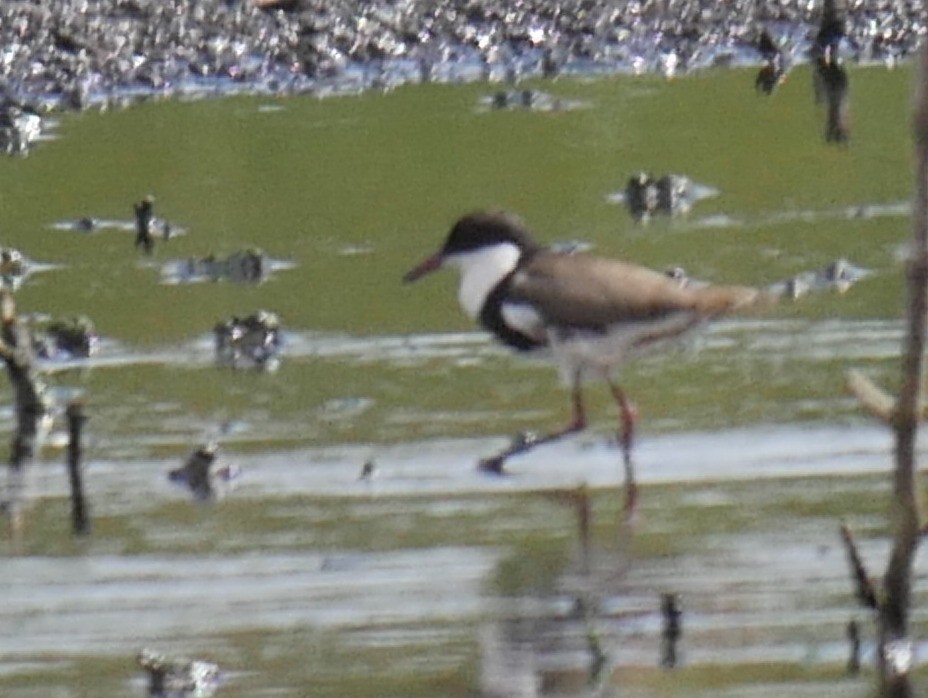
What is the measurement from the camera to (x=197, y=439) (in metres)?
7.91

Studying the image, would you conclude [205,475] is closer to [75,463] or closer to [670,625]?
[75,463]

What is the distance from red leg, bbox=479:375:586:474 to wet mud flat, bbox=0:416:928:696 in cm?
5

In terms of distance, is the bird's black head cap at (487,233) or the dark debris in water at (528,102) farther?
the dark debris in water at (528,102)

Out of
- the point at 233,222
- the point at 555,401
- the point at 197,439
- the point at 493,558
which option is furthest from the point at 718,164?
the point at 493,558

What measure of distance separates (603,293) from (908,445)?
2.72 m

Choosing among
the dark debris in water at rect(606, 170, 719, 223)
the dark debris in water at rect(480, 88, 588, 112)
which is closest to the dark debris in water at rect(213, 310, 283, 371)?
the dark debris in water at rect(606, 170, 719, 223)

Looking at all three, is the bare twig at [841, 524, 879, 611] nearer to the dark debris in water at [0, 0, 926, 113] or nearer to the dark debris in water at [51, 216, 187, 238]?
the dark debris in water at [51, 216, 187, 238]

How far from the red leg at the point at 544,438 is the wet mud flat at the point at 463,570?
5 cm

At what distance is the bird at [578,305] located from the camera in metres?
8.19

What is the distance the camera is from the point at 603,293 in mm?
8367

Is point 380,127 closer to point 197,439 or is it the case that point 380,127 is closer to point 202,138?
point 202,138

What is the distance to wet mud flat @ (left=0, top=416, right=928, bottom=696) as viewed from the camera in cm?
620

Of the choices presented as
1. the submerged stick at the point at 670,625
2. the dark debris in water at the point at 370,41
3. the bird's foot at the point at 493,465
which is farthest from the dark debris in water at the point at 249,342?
the dark debris in water at the point at 370,41

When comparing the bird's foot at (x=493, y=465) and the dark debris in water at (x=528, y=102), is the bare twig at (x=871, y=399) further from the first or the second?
the dark debris in water at (x=528, y=102)
